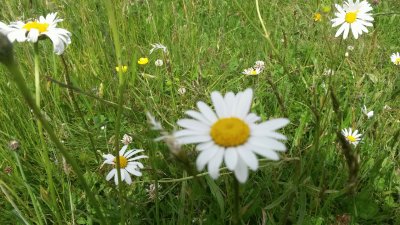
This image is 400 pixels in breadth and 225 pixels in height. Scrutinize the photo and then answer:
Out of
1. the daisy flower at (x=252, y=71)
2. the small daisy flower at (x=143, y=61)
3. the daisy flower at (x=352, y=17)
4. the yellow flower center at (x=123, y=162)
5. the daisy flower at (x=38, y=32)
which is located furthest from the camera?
the small daisy flower at (x=143, y=61)

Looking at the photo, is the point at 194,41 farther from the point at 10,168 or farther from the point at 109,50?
the point at 10,168

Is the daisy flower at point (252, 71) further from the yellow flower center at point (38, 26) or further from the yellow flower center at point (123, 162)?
the yellow flower center at point (38, 26)

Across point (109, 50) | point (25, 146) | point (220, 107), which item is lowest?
point (220, 107)

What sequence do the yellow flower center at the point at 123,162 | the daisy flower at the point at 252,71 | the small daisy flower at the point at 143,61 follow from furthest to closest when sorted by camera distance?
1. the small daisy flower at the point at 143,61
2. the daisy flower at the point at 252,71
3. the yellow flower center at the point at 123,162

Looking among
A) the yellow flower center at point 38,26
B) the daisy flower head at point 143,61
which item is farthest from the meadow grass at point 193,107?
the yellow flower center at point 38,26

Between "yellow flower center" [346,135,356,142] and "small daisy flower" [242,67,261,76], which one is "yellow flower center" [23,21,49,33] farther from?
"yellow flower center" [346,135,356,142]

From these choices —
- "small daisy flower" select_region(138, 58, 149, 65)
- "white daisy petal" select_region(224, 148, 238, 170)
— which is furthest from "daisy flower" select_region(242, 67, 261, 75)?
"white daisy petal" select_region(224, 148, 238, 170)

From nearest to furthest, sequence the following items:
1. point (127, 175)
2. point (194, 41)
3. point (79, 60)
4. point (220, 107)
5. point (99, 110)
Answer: point (220, 107), point (127, 175), point (99, 110), point (79, 60), point (194, 41)

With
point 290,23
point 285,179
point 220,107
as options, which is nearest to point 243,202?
point 285,179

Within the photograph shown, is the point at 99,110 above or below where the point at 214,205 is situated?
above
